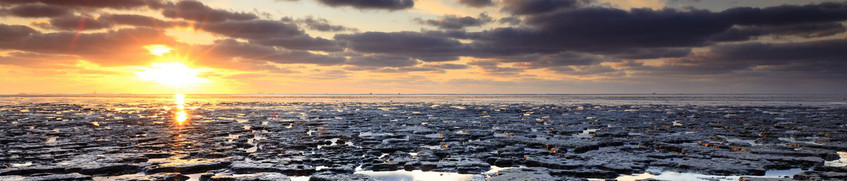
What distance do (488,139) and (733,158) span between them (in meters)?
5.29

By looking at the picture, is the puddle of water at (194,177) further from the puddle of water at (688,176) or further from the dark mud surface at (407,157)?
the puddle of water at (688,176)

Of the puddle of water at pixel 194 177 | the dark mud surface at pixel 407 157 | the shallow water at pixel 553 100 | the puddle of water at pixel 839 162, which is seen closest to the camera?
the puddle of water at pixel 194 177

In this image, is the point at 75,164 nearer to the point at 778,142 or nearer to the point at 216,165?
the point at 216,165

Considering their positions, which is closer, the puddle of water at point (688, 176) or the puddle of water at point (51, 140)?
the puddle of water at point (688, 176)

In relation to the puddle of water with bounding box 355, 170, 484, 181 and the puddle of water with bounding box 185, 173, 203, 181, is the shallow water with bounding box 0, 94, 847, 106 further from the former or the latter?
the puddle of water with bounding box 185, 173, 203, 181

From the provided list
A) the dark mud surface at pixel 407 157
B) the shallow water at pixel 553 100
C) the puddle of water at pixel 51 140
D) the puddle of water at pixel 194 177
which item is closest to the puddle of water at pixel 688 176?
the dark mud surface at pixel 407 157

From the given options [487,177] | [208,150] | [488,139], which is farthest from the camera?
[488,139]

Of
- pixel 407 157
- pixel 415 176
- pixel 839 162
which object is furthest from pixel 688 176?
pixel 407 157

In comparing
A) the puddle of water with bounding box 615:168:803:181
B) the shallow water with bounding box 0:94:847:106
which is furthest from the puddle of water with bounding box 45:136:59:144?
the shallow water with bounding box 0:94:847:106

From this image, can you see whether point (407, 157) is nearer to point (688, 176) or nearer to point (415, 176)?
point (415, 176)

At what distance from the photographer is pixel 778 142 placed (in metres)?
11.6

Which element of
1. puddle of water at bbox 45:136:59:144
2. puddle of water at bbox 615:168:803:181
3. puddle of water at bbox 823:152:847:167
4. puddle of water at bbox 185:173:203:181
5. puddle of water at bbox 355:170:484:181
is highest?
puddle of water at bbox 823:152:847:167

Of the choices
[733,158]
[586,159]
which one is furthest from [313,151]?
[733,158]

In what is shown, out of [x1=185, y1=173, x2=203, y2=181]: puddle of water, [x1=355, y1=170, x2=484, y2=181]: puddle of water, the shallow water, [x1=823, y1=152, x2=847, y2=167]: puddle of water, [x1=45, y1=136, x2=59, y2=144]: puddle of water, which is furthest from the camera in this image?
the shallow water
